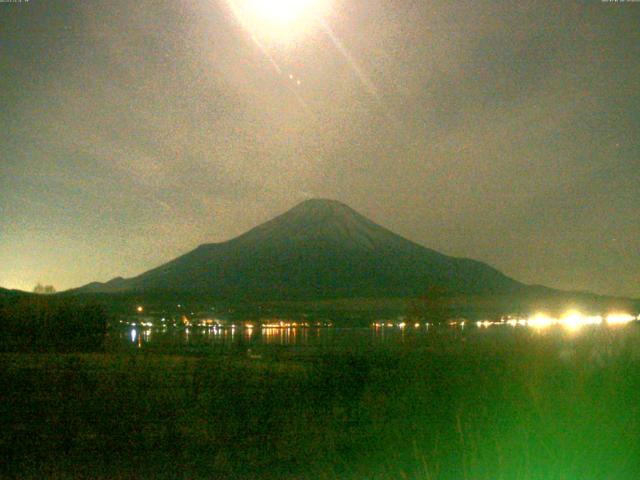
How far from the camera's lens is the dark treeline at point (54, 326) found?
42.8 m

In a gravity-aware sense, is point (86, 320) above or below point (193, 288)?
below

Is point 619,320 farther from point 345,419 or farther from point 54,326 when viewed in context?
point 345,419

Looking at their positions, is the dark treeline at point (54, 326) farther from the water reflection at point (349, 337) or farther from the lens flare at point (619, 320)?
the lens flare at point (619, 320)

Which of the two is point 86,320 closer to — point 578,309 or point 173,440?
point 173,440

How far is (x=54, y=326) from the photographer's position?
45562 mm

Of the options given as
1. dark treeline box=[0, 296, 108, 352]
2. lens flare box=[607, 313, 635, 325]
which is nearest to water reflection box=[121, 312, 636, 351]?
lens flare box=[607, 313, 635, 325]

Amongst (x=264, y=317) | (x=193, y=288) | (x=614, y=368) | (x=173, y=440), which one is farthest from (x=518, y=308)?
(x=173, y=440)

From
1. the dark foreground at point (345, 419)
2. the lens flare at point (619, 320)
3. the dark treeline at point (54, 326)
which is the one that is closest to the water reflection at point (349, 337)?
the lens flare at point (619, 320)

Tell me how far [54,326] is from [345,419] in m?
32.3

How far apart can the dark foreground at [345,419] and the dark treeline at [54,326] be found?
1789 cm

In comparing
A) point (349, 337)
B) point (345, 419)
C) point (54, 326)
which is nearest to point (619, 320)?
point (349, 337)

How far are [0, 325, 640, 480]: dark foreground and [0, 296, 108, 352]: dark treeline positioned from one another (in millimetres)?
17889

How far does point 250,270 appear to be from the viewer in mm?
190000

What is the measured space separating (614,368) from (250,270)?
169714 millimetres
